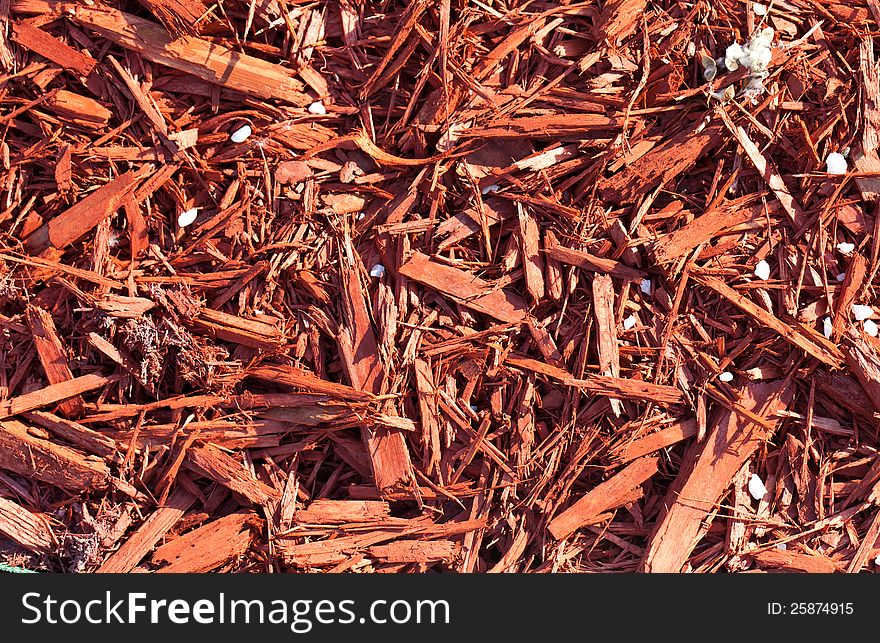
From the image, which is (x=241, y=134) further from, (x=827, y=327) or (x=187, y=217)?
(x=827, y=327)

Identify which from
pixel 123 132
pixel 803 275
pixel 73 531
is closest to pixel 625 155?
pixel 803 275

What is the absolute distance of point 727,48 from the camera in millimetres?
1854

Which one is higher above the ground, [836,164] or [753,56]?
[753,56]

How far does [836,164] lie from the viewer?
1.87 m

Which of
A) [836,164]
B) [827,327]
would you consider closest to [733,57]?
[836,164]

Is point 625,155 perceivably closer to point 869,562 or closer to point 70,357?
point 869,562

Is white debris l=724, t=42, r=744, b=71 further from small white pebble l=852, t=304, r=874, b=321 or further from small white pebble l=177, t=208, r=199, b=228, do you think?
small white pebble l=177, t=208, r=199, b=228

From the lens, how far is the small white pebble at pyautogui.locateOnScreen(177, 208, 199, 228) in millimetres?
1854

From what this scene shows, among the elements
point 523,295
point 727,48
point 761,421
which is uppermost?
point 727,48

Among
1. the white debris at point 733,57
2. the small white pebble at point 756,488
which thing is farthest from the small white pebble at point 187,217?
the small white pebble at point 756,488

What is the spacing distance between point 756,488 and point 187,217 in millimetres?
1703

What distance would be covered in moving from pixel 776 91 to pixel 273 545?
5.94 feet

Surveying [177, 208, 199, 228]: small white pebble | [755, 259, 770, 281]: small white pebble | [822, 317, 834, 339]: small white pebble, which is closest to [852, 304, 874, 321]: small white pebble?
[822, 317, 834, 339]: small white pebble

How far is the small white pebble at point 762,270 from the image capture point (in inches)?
74.2
